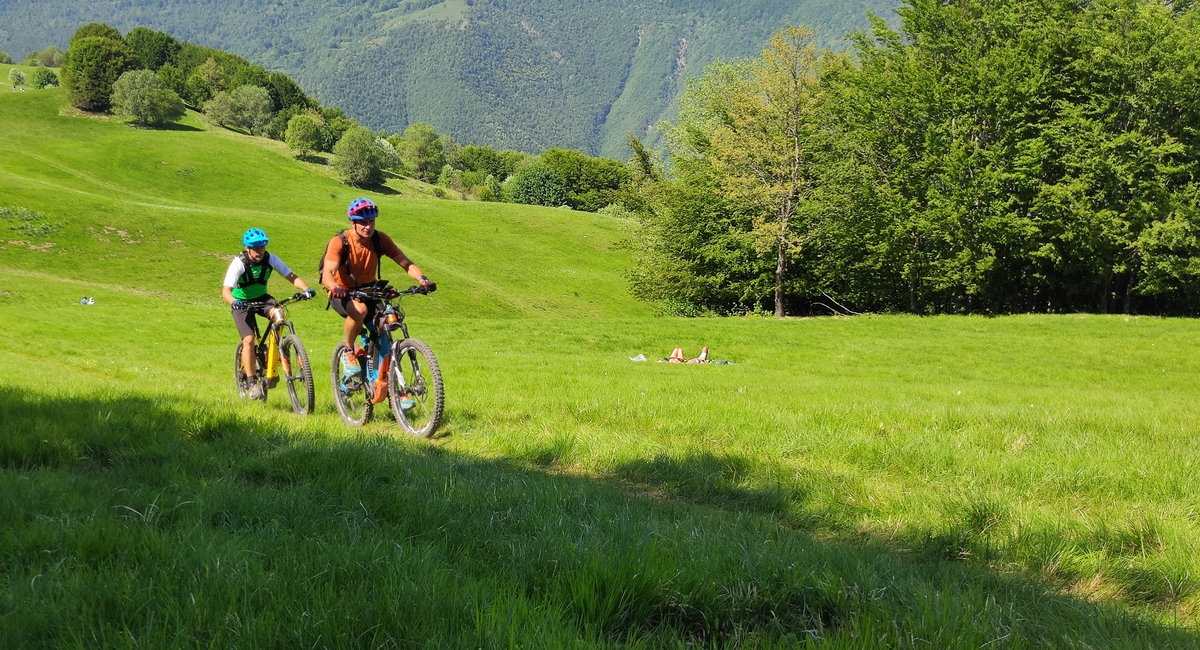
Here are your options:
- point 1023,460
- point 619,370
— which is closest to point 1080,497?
point 1023,460

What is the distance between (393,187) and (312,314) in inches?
3152

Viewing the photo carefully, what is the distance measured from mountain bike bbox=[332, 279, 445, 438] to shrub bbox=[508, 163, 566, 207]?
392 ft

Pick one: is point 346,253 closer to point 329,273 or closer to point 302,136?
point 329,273

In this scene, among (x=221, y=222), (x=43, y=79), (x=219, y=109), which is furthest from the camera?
(x=43, y=79)

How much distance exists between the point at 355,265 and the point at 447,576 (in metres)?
6.93

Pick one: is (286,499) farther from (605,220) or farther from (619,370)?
(605,220)

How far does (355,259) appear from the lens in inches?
354

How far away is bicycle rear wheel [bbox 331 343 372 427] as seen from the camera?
9305 mm

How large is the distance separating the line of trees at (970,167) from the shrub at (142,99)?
8819 cm

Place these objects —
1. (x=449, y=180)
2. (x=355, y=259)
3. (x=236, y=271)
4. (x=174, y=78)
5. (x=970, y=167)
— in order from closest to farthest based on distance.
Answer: (x=355, y=259)
(x=236, y=271)
(x=970, y=167)
(x=174, y=78)
(x=449, y=180)

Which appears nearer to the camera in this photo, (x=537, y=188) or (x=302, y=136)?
(x=302, y=136)

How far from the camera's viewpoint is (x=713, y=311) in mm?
46875

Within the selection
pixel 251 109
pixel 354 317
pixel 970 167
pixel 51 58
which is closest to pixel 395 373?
pixel 354 317

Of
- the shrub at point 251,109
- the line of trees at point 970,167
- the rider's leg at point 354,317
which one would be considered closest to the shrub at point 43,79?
the shrub at point 251,109
